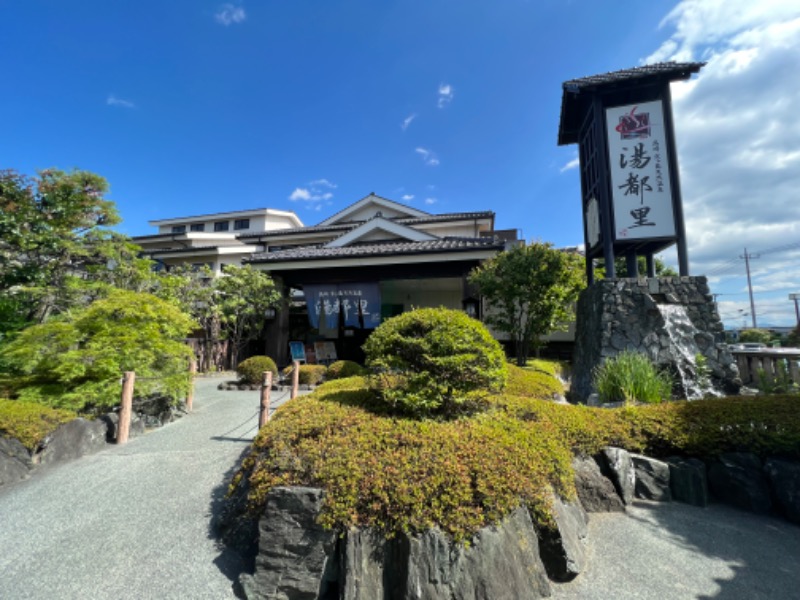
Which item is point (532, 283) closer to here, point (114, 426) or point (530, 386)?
point (530, 386)

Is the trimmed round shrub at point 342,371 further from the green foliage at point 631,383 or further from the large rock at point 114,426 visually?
the green foliage at point 631,383

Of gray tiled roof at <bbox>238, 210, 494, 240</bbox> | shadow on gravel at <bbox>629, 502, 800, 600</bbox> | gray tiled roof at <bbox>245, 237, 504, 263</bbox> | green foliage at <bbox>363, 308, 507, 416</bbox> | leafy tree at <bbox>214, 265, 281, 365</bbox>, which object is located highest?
gray tiled roof at <bbox>238, 210, 494, 240</bbox>

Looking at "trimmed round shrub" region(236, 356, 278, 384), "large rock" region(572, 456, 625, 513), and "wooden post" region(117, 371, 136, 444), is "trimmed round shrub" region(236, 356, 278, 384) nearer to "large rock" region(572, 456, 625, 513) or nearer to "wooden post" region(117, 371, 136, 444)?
"wooden post" region(117, 371, 136, 444)

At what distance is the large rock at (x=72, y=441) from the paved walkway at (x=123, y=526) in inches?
6.7

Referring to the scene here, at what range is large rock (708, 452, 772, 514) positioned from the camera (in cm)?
336

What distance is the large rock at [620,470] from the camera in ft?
11.4

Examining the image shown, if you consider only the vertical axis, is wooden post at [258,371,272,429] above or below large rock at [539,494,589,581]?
above

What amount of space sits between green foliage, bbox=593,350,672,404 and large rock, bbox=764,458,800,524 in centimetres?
179

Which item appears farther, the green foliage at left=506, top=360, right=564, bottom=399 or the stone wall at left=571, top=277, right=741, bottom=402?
the stone wall at left=571, top=277, right=741, bottom=402

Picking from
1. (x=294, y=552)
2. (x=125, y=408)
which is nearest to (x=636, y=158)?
(x=294, y=552)

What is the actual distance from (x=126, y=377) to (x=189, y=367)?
78.6 inches

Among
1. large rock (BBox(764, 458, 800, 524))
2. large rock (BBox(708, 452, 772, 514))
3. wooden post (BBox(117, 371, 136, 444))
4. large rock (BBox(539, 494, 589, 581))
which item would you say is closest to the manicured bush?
wooden post (BBox(117, 371, 136, 444))

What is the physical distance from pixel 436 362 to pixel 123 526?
3.34 metres

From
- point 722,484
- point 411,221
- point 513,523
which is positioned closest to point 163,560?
point 513,523
